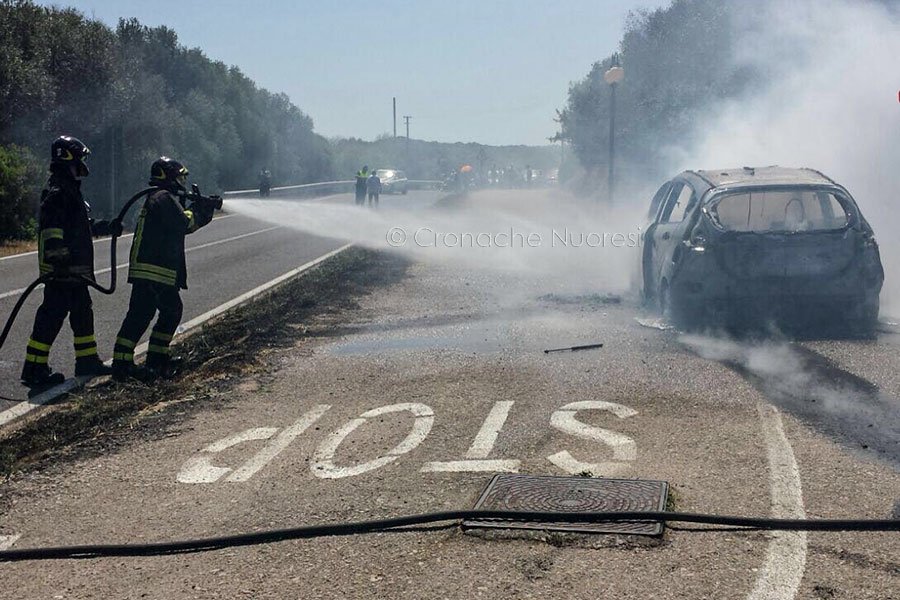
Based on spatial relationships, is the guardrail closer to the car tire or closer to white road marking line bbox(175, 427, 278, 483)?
the car tire

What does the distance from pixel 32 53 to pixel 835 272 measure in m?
26.7

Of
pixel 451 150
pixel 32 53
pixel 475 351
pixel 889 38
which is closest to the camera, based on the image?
pixel 475 351

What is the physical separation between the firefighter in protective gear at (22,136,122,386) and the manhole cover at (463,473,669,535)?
14.7 ft

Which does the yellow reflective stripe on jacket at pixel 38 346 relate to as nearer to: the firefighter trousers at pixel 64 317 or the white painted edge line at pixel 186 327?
the firefighter trousers at pixel 64 317

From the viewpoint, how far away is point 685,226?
10.3 metres

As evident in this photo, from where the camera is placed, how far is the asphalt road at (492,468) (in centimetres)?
429

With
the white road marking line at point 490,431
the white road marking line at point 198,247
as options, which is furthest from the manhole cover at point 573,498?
the white road marking line at point 198,247

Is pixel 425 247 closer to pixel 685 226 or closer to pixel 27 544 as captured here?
pixel 685 226

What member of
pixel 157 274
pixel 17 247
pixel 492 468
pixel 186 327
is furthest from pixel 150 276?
pixel 17 247

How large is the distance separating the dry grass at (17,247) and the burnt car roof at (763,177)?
15.2m

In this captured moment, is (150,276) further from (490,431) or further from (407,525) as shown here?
(407,525)

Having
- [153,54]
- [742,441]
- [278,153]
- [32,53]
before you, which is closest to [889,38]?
[742,441]

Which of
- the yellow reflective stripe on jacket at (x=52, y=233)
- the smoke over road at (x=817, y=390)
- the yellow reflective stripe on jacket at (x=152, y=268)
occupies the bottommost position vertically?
the smoke over road at (x=817, y=390)

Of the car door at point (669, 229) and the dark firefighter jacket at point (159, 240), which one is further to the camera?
the car door at point (669, 229)
